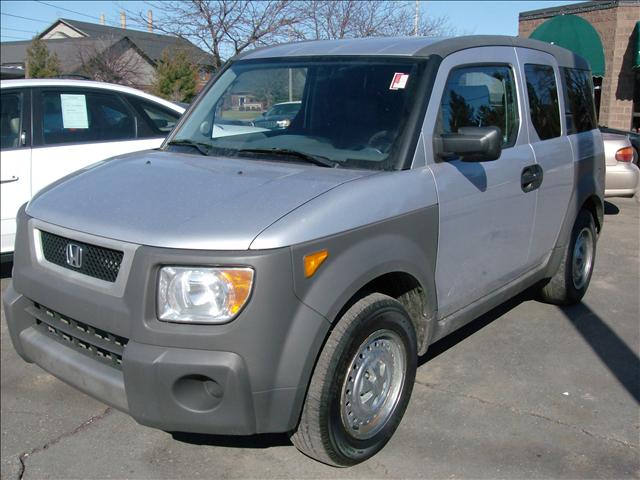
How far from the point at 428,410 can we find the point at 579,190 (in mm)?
2177

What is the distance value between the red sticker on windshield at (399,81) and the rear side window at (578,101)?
1.87 meters

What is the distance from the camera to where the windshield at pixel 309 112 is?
10.9 ft

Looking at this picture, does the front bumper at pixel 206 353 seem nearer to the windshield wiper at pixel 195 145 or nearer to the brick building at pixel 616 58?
the windshield wiper at pixel 195 145

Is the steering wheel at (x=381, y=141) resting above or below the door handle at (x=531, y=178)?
above

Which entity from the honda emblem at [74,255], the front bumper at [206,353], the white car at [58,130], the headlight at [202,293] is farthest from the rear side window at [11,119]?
the headlight at [202,293]

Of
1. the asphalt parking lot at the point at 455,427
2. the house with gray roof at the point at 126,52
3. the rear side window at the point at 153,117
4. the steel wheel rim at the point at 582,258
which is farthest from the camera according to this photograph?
the house with gray roof at the point at 126,52

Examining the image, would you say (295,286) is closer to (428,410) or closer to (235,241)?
(235,241)

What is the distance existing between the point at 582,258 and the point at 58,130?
475cm

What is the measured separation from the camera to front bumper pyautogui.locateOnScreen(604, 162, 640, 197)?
880 cm

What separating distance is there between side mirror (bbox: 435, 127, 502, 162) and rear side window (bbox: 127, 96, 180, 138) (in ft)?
12.9

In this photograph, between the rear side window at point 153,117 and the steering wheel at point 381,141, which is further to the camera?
the rear side window at point 153,117

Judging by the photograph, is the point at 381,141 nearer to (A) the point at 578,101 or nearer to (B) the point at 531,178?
(B) the point at 531,178

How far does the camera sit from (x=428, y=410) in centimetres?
367

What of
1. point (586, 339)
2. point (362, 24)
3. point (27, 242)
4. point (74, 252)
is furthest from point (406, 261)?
point (362, 24)
